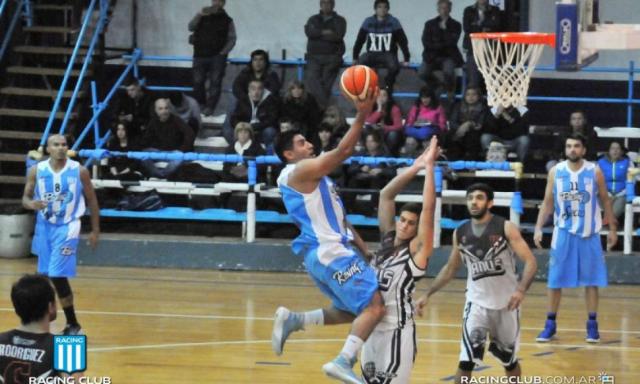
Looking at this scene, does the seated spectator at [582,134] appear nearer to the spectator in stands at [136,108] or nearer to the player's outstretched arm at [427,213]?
the spectator in stands at [136,108]

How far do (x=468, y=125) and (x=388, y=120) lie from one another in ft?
3.33

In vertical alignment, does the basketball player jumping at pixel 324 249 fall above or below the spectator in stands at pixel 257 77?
below

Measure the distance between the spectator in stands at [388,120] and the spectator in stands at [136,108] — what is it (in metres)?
2.92

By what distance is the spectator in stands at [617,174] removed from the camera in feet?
49.8

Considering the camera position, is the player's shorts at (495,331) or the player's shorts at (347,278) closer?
the player's shorts at (347,278)

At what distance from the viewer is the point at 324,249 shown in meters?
8.13

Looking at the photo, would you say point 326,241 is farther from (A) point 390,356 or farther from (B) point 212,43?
(B) point 212,43

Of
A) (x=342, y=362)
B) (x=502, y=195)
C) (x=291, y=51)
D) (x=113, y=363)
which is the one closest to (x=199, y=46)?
(x=291, y=51)

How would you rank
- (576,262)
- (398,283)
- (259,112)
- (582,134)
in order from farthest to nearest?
(259,112)
(582,134)
(576,262)
(398,283)

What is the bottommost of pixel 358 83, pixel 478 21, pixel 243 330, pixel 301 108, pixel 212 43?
pixel 243 330

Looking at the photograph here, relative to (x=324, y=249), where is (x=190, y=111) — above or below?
above

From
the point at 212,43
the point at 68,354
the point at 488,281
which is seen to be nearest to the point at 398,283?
the point at 488,281

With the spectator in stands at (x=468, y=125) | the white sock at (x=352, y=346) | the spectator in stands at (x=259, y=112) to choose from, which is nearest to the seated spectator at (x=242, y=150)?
the spectator in stands at (x=259, y=112)

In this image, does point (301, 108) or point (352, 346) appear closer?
point (352, 346)
